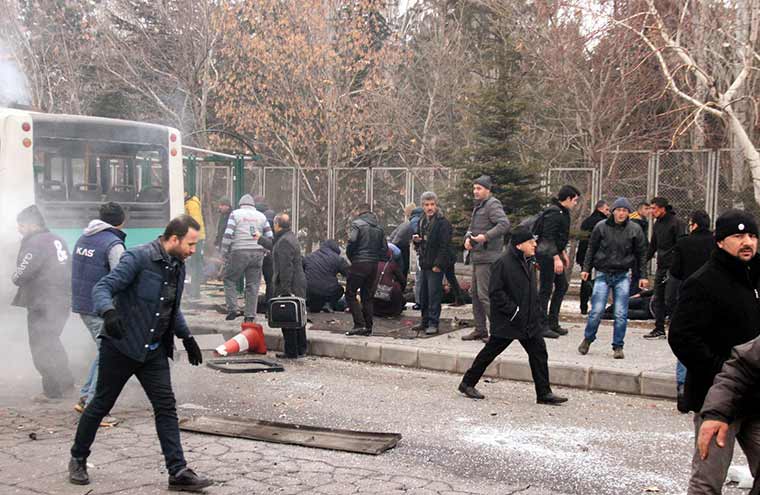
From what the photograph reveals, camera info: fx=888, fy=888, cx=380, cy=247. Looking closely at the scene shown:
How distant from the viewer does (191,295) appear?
50.0 feet

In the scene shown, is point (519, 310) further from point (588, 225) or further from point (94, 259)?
point (588, 225)

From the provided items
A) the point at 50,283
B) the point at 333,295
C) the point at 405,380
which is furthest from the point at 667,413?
the point at 333,295

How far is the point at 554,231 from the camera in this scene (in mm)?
10516

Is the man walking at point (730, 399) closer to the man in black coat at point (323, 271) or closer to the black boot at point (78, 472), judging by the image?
the black boot at point (78, 472)

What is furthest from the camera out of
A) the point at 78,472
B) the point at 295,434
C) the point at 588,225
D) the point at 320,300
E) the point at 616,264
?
the point at 588,225

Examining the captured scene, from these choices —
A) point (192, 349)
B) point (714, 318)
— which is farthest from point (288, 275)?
point (714, 318)

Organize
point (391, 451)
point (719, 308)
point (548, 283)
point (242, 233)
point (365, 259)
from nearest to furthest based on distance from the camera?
point (719, 308)
point (391, 451)
point (548, 283)
point (365, 259)
point (242, 233)

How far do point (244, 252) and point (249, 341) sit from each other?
2.10 m

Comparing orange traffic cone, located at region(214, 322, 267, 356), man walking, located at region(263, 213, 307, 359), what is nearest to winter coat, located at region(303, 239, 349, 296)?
man walking, located at region(263, 213, 307, 359)

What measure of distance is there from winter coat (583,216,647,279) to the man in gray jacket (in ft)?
3.71

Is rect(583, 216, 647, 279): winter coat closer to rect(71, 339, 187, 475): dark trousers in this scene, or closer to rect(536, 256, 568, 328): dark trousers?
rect(536, 256, 568, 328): dark trousers

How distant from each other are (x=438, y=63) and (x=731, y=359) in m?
20.4

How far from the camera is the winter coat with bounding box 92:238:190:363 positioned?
5359 millimetres

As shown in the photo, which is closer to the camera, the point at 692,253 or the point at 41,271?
the point at 41,271
